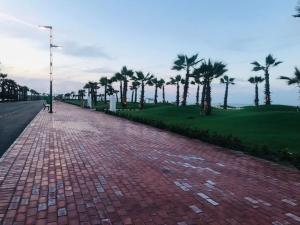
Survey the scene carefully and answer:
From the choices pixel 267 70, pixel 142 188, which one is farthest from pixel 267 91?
pixel 142 188

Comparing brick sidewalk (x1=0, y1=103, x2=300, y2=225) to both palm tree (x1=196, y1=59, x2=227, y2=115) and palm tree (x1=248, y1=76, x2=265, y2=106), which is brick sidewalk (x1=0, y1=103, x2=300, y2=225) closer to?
palm tree (x1=196, y1=59, x2=227, y2=115)

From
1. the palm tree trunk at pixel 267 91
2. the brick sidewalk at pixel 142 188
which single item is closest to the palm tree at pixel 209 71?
the palm tree trunk at pixel 267 91

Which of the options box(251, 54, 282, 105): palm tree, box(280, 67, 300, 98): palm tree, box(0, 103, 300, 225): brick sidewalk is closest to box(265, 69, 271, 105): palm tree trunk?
box(251, 54, 282, 105): palm tree

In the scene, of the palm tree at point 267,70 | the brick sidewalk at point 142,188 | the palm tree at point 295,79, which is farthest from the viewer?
the palm tree at point 267,70

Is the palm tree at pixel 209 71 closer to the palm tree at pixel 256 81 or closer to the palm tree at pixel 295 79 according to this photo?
the palm tree at pixel 295 79

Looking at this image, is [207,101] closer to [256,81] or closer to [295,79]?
[295,79]

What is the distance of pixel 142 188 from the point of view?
658 centimetres

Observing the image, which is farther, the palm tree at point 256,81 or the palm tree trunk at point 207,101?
the palm tree at point 256,81

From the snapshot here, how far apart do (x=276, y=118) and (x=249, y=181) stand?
616 inches

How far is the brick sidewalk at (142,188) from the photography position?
5.12 metres

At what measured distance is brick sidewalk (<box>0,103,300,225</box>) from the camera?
16.8 ft

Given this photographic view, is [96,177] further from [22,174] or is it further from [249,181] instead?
[249,181]

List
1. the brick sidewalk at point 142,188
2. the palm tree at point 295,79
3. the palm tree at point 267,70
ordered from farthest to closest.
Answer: the palm tree at point 267,70 < the palm tree at point 295,79 < the brick sidewalk at point 142,188

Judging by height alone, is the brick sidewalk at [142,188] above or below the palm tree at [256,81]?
below
